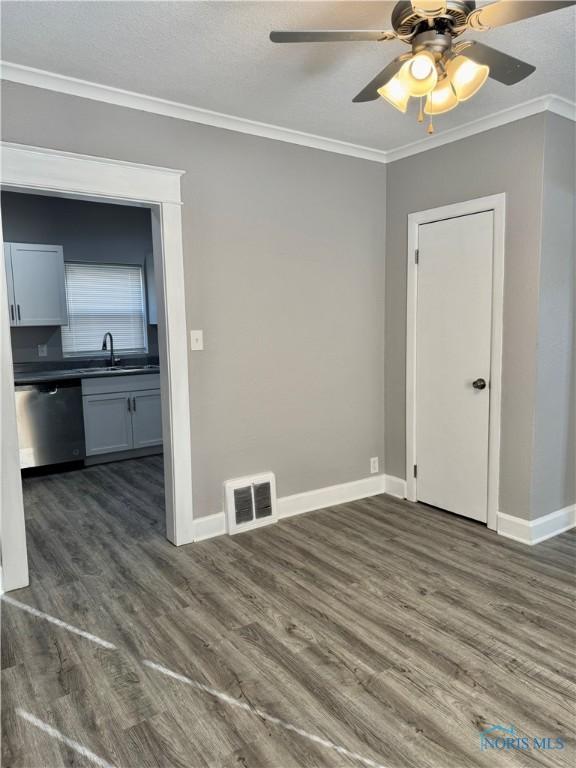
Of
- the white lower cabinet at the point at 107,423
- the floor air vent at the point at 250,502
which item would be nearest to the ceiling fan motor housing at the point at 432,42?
the floor air vent at the point at 250,502

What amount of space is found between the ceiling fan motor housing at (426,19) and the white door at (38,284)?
415 centimetres

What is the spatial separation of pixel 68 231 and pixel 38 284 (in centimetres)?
77

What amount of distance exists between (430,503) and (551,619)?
1.47 m

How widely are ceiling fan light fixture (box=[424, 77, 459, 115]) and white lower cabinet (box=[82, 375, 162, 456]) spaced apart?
13.0 feet

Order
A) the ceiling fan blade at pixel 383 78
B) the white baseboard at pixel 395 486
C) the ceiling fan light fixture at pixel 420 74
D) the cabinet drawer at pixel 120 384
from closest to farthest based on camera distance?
the ceiling fan light fixture at pixel 420 74 < the ceiling fan blade at pixel 383 78 < the white baseboard at pixel 395 486 < the cabinet drawer at pixel 120 384

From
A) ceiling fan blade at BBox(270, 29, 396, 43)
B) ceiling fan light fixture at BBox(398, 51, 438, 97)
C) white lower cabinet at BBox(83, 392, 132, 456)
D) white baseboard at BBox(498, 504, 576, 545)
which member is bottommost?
white baseboard at BBox(498, 504, 576, 545)

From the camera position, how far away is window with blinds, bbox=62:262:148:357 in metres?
5.56

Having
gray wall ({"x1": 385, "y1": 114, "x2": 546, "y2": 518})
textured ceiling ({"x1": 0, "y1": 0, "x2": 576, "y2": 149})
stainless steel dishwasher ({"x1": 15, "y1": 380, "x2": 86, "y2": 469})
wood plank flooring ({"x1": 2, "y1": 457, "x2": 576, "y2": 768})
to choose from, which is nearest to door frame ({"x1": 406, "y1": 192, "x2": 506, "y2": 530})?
gray wall ({"x1": 385, "y1": 114, "x2": 546, "y2": 518})

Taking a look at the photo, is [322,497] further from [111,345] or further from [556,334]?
[111,345]

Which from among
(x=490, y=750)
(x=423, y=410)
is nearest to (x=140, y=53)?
(x=423, y=410)

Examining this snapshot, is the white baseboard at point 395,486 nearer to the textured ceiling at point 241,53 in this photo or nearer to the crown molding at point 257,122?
the crown molding at point 257,122

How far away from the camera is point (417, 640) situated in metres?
2.29

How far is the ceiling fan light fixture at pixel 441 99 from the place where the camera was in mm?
2029

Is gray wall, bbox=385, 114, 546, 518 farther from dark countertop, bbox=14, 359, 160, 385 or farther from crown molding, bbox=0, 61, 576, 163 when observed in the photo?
dark countertop, bbox=14, 359, 160, 385
